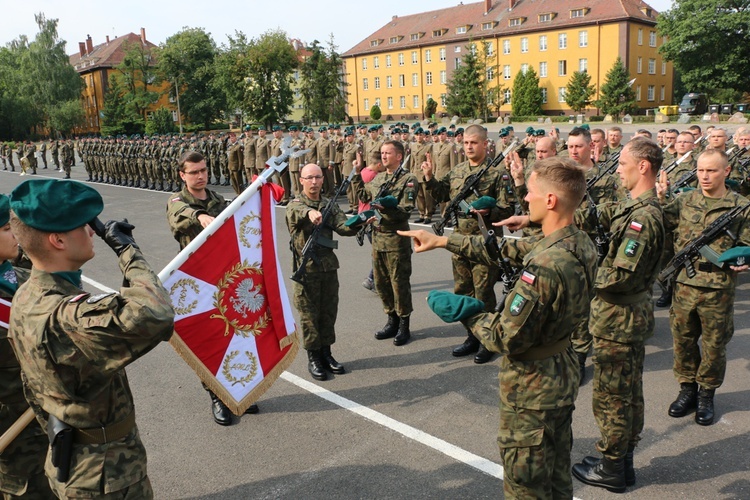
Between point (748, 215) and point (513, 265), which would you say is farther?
point (748, 215)

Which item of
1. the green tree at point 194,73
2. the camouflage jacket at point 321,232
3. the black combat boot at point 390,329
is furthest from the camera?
the green tree at point 194,73

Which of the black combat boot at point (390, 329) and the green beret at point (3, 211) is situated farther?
the black combat boot at point (390, 329)

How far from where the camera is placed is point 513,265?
3.58 m

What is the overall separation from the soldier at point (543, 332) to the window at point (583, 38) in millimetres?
61028

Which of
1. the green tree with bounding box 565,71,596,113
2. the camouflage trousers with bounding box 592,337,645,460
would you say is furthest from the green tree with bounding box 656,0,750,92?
the camouflage trousers with bounding box 592,337,645,460

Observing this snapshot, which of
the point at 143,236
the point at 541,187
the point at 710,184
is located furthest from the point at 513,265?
the point at 143,236

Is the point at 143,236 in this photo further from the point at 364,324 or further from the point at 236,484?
the point at 236,484

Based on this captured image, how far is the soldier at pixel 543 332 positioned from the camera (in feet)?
9.02

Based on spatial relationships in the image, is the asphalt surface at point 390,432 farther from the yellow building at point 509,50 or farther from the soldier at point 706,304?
the yellow building at point 509,50

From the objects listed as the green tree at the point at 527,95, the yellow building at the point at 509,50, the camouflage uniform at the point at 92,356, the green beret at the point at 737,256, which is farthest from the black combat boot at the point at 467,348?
the yellow building at the point at 509,50

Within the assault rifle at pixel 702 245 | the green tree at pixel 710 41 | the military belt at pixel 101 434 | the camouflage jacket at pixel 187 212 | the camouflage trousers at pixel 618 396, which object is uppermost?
the green tree at pixel 710 41

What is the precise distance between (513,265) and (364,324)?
3.68 metres

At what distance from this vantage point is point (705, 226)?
477 cm

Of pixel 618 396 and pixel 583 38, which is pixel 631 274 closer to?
pixel 618 396
